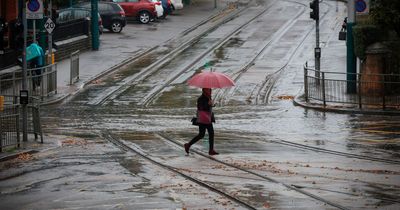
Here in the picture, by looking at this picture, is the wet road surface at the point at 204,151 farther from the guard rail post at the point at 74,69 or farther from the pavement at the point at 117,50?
the guard rail post at the point at 74,69

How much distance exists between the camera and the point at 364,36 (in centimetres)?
3375

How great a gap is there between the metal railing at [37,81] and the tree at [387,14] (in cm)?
1157

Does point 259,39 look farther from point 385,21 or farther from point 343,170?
point 343,170

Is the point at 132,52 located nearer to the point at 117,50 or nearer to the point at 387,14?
the point at 117,50

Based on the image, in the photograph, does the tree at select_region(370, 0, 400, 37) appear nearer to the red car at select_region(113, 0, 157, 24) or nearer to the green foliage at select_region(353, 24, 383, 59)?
the green foliage at select_region(353, 24, 383, 59)

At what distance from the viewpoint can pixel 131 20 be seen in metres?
60.5

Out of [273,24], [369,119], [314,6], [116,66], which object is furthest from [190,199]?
[273,24]

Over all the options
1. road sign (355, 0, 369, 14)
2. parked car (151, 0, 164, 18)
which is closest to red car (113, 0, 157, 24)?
parked car (151, 0, 164, 18)

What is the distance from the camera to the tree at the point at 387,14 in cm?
3294

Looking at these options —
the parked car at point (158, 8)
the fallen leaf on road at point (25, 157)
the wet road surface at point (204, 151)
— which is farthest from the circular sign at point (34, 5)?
the parked car at point (158, 8)

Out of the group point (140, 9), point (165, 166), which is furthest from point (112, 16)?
point (165, 166)

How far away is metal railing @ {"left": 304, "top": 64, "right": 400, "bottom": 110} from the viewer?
30.2 m

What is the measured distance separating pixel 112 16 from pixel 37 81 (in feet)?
68.9

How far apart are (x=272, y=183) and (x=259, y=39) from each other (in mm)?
35336
